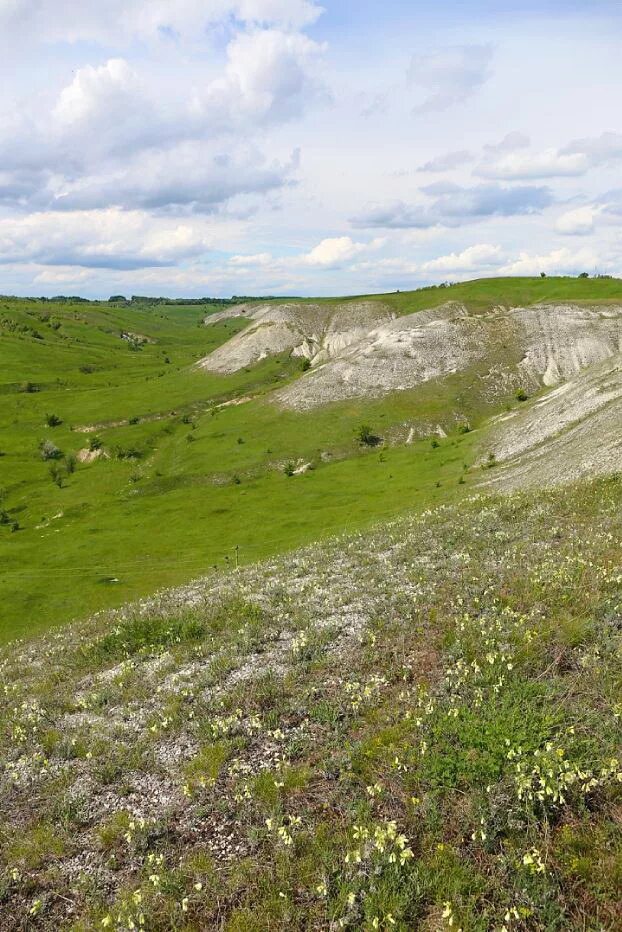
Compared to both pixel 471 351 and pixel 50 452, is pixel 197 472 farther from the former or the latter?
pixel 471 351

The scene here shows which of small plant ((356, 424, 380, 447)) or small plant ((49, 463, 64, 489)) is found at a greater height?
small plant ((356, 424, 380, 447))

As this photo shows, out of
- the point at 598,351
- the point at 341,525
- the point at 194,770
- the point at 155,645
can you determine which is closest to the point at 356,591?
the point at 155,645

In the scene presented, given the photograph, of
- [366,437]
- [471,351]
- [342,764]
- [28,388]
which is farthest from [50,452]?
[342,764]

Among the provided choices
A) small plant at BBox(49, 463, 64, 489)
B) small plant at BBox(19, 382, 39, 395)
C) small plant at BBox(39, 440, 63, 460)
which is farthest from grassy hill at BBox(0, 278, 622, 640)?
small plant at BBox(19, 382, 39, 395)

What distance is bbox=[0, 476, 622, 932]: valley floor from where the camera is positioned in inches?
416

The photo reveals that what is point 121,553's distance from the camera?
252 feet

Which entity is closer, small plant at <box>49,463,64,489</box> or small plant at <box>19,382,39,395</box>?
small plant at <box>49,463,64,489</box>

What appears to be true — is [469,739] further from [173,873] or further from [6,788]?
[6,788]

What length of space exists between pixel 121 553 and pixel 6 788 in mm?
64425

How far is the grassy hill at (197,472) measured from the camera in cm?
6700

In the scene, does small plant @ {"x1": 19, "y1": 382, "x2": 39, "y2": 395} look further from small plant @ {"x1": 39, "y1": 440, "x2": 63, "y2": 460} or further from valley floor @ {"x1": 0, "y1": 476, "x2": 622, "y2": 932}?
valley floor @ {"x1": 0, "y1": 476, "x2": 622, "y2": 932}

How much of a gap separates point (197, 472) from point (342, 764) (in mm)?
96265

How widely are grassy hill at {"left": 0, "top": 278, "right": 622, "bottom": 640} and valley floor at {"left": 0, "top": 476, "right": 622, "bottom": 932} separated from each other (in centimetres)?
3469

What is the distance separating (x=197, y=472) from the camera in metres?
107
